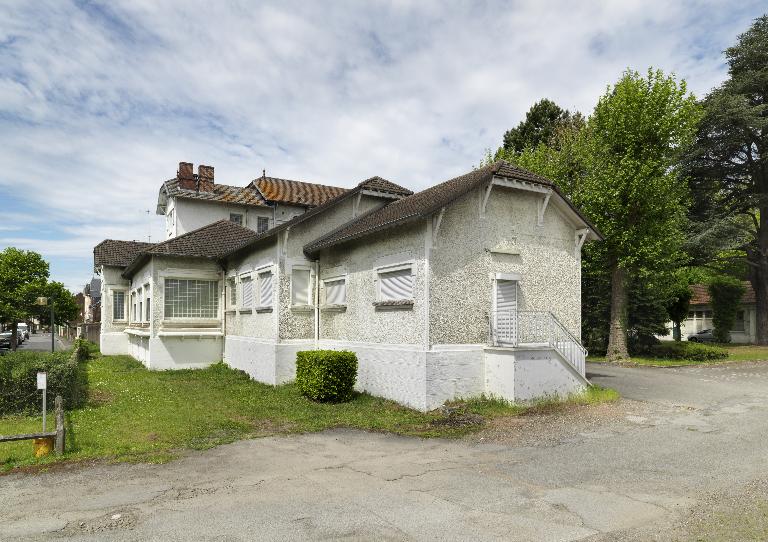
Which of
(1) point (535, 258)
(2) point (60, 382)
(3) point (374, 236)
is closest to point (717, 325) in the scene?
(1) point (535, 258)

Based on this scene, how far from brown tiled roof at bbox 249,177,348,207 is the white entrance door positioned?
22141mm

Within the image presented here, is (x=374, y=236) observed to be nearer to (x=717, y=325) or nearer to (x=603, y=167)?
(x=603, y=167)

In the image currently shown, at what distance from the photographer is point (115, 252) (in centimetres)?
3141

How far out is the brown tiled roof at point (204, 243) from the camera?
21031mm

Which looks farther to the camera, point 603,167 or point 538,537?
point 603,167

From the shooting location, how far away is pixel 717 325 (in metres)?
39.1

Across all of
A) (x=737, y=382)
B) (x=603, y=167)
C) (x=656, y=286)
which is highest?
(x=603, y=167)

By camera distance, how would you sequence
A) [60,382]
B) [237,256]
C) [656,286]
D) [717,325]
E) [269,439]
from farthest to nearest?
[717,325] < [656,286] < [237,256] < [60,382] < [269,439]

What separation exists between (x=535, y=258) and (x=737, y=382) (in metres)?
8.69

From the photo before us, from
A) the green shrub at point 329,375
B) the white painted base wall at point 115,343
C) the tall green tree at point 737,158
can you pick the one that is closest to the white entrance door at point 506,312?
the green shrub at point 329,375

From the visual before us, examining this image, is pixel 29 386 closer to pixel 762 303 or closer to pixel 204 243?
pixel 204 243

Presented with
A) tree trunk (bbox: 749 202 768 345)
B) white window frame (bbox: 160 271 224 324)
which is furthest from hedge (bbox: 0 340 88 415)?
tree trunk (bbox: 749 202 768 345)

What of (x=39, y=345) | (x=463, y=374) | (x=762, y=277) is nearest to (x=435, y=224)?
(x=463, y=374)

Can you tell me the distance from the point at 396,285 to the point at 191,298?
11.4 m
